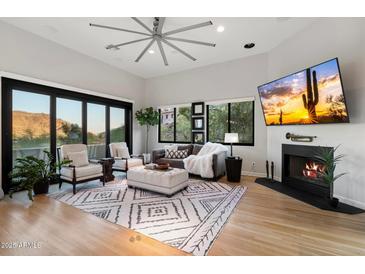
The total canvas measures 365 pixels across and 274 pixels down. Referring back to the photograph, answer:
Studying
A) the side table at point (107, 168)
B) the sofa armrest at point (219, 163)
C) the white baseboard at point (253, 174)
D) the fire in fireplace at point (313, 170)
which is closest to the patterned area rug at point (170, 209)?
the side table at point (107, 168)

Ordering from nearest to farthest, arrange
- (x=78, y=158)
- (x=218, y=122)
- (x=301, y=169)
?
(x=301, y=169) → (x=78, y=158) → (x=218, y=122)

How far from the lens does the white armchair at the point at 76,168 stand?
355cm

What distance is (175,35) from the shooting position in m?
3.87

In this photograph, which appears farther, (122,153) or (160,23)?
(122,153)

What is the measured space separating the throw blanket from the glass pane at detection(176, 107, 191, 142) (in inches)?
50.0

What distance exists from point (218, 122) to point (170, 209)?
352 centimetres

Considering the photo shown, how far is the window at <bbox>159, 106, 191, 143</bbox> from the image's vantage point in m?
6.14

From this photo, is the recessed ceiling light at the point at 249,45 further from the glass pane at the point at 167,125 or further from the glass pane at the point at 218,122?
the glass pane at the point at 167,125

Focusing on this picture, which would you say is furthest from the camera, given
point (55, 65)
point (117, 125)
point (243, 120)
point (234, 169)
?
point (117, 125)

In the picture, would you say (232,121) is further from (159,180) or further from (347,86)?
(159,180)

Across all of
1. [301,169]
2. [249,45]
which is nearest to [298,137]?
[301,169]

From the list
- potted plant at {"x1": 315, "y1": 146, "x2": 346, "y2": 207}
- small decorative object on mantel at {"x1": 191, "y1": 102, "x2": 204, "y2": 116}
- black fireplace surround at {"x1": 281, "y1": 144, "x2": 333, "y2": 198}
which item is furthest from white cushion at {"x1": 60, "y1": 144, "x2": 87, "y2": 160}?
potted plant at {"x1": 315, "y1": 146, "x2": 346, "y2": 207}

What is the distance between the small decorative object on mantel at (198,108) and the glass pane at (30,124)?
4043mm
